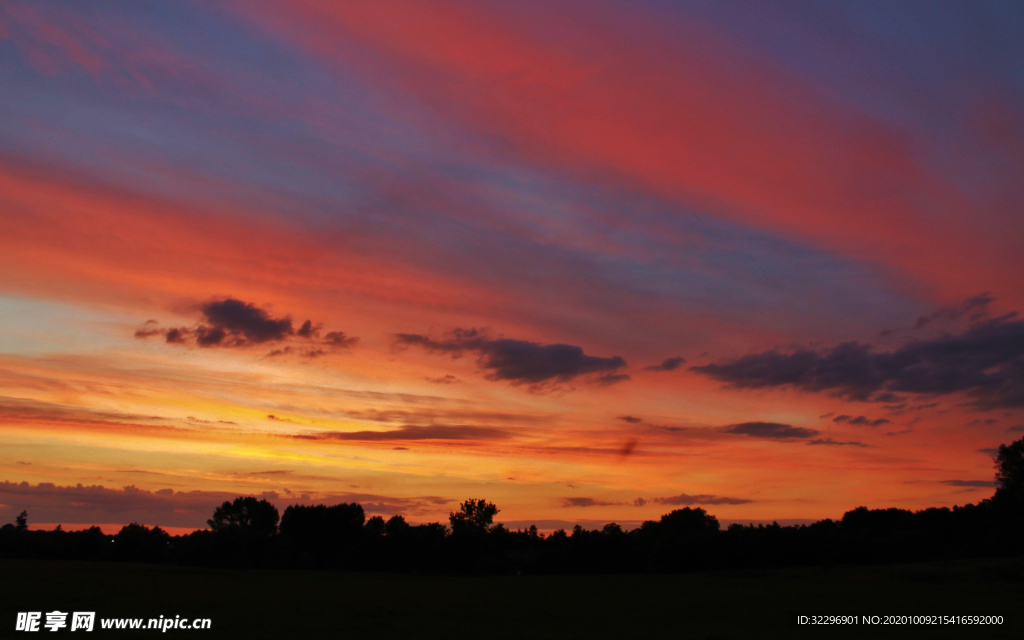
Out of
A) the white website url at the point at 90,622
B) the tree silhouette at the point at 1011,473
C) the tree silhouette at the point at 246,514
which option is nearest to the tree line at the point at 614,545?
the tree silhouette at the point at 1011,473

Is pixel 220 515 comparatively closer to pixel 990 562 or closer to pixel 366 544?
pixel 366 544

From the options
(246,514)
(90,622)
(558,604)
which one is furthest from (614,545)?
(246,514)

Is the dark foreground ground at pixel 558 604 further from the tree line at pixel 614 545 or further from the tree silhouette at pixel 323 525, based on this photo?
the tree silhouette at pixel 323 525

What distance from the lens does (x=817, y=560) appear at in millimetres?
82000

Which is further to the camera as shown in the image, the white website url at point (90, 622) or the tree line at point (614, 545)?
the tree line at point (614, 545)

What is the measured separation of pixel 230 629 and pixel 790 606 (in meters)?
Answer: 34.3

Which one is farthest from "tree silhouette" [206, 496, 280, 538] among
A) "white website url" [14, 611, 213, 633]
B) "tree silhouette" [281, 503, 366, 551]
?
"white website url" [14, 611, 213, 633]

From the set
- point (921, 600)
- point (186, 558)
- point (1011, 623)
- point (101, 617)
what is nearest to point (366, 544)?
point (186, 558)

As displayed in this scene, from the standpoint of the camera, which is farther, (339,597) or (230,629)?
(339,597)

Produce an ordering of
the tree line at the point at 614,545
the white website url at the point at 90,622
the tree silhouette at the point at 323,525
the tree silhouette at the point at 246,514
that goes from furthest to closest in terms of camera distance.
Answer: the tree silhouette at the point at 246,514 → the tree silhouette at the point at 323,525 → the tree line at the point at 614,545 → the white website url at the point at 90,622

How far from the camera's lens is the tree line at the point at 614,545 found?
8381 cm

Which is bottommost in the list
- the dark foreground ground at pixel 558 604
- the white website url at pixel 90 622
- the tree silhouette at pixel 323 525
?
the tree silhouette at pixel 323 525

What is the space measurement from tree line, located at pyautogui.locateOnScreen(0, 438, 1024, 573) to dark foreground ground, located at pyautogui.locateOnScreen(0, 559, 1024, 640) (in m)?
14.4

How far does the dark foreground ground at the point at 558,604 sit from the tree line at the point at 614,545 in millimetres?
14357
